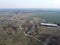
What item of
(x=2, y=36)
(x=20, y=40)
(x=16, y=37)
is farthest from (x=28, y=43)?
(x=2, y=36)

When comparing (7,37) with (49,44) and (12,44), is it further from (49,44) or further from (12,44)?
(49,44)

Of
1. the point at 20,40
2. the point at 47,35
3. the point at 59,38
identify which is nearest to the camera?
the point at 20,40

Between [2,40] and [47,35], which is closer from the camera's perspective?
[2,40]

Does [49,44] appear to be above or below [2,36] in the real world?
below

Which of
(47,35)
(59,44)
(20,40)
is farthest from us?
(47,35)

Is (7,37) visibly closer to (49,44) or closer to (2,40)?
(2,40)

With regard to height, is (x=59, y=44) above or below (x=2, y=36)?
below

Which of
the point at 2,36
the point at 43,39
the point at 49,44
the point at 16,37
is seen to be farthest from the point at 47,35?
the point at 2,36

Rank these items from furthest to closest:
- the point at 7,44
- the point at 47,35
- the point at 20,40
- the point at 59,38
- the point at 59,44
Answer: the point at 47,35 → the point at 59,38 → the point at 59,44 → the point at 20,40 → the point at 7,44

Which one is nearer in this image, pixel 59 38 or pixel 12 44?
pixel 12 44
